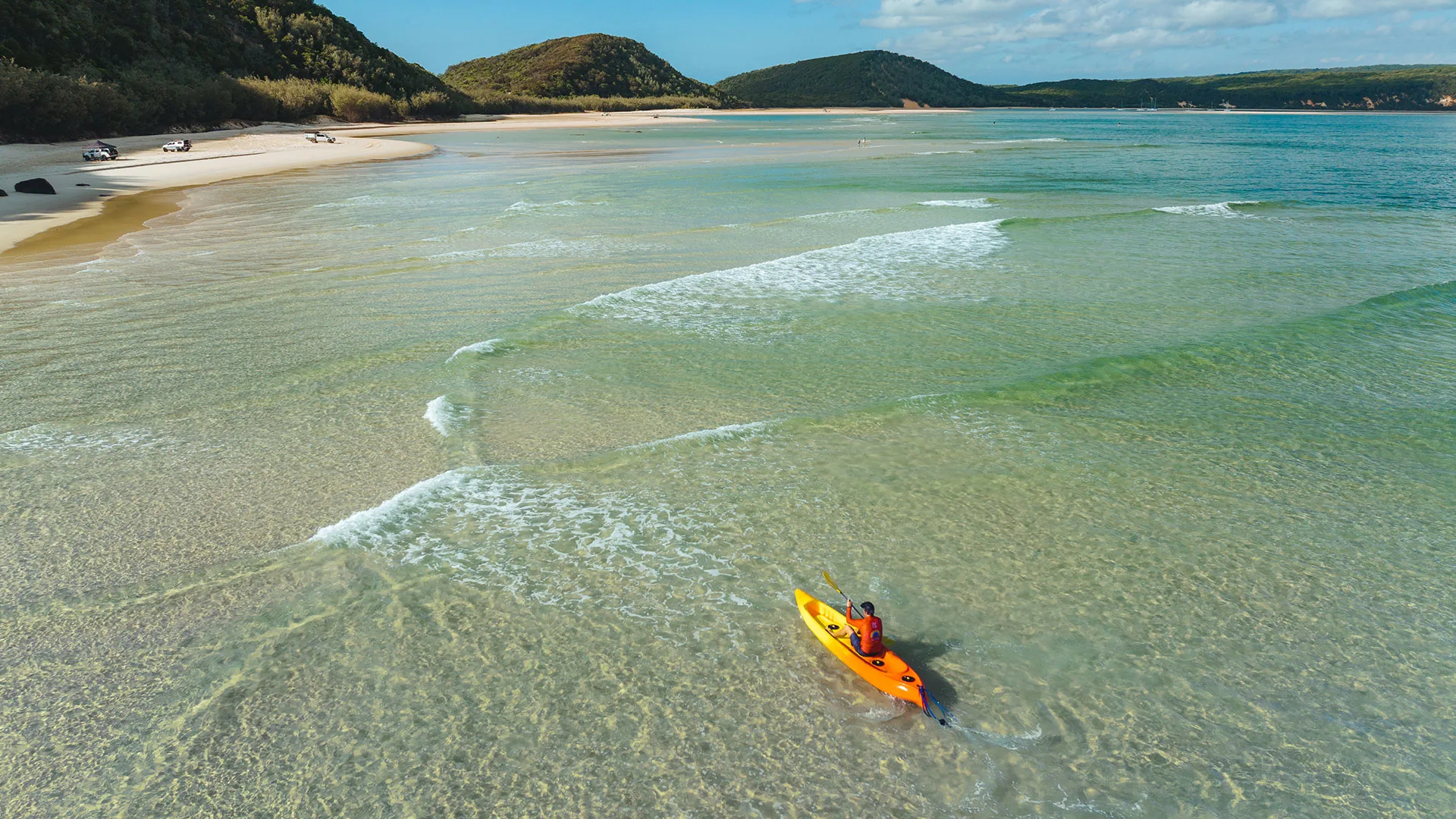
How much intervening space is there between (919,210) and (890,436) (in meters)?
18.3

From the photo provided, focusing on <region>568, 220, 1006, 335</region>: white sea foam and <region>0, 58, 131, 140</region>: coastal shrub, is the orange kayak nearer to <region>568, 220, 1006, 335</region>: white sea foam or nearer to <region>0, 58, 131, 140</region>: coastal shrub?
<region>568, 220, 1006, 335</region>: white sea foam

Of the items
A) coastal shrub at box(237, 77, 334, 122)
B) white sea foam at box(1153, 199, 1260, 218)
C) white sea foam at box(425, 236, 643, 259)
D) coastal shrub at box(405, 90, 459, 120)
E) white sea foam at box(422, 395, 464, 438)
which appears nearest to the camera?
white sea foam at box(422, 395, 464, 438)

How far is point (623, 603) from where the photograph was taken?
18.4 feet

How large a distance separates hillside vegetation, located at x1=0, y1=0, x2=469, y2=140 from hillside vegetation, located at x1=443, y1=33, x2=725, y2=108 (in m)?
51.9

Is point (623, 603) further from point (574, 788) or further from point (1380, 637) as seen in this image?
point (1380, 637)

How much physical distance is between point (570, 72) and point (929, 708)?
184m

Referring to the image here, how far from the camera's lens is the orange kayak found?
4.63 metres

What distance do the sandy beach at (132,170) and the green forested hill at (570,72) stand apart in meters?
97.0

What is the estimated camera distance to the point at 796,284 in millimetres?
14938

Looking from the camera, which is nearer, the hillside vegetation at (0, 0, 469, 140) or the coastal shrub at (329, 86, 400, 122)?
the hillside vegetation at (0, 0, 469, 140)

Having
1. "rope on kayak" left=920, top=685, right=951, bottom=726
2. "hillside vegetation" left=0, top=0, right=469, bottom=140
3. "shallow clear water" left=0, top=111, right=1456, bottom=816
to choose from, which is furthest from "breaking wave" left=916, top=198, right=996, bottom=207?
"hillside vegetation" left=0, top=0, right=469, bottom=140

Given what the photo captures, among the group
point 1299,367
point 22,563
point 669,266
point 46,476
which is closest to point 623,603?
point 22,563

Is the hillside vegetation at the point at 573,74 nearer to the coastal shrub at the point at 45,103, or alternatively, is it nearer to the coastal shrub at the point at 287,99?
the coastal shrub at the point at 287,99

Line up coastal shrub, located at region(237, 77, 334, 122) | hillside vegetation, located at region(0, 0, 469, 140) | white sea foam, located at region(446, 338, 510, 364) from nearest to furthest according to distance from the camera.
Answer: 1. white sea foam, located at region(446, 338, 510, 364)
2. hillside vegetation, located at region(0, 0, 469, 140)
3. coastal shrub, located at region(237, 77, 334, 122)
